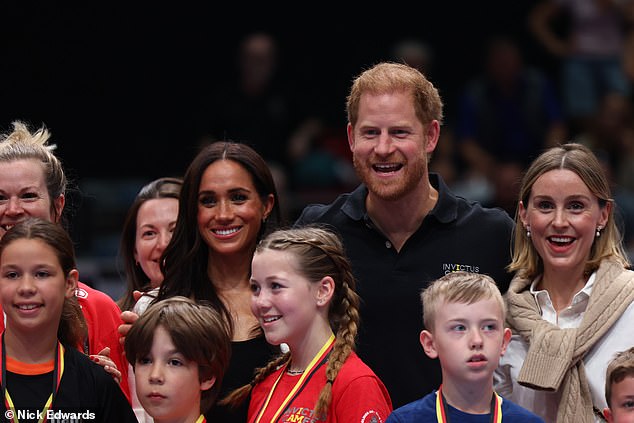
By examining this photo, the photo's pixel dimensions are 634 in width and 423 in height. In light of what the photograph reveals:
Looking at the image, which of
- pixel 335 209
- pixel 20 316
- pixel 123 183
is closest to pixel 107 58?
pixel 123 183

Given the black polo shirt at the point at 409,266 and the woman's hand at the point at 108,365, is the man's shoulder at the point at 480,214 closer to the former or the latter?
the black polo shirt at the point at 409,266

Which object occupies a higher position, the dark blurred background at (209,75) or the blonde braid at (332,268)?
the dark blurred background at (209,75)

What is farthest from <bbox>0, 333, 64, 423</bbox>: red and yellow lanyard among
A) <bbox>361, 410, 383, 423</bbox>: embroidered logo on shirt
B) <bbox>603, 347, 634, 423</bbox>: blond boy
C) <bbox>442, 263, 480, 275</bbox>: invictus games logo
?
<bbox>603, 347, 634, 423</bbox>: blond boy

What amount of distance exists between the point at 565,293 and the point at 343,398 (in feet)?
3.37

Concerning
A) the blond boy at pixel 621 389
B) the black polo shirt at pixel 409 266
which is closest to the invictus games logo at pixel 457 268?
the black polo shirt at pixel 409 266

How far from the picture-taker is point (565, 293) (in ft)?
14.9

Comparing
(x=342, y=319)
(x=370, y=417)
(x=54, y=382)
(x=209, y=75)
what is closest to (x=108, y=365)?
(x=54, y=382)

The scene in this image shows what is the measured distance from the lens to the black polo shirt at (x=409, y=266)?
4656mm

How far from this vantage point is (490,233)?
4.85m

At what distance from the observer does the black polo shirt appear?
15.3 feet

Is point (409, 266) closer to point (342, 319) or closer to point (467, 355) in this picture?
point (342, 319)

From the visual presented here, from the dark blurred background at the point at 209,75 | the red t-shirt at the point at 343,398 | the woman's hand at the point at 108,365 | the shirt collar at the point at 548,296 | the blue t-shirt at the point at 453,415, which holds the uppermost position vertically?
the dark blurred background at the point at 209,75

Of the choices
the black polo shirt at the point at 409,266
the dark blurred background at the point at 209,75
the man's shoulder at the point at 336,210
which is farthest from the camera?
the dark blurred background at the point at 209,75

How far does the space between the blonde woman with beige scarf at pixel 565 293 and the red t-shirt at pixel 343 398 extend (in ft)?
1.86
